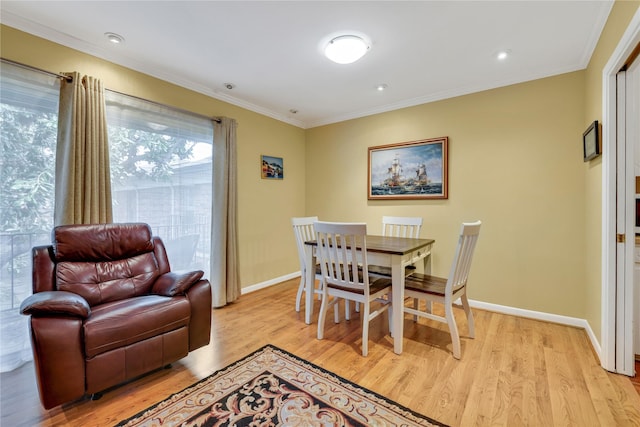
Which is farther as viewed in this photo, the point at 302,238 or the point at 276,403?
the point at 302,238

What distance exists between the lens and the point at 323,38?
228 centimetres

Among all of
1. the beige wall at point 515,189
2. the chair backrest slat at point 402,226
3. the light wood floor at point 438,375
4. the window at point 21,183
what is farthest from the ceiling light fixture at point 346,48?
the light wood floor at point 438,375

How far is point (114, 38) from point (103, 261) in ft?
5.97

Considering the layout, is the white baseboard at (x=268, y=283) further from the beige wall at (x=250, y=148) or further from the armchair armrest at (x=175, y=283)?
the armchair armrest at (x=175, y=283)

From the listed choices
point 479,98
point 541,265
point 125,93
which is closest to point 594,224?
point 541,265

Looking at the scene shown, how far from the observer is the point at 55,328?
1510 millimetres

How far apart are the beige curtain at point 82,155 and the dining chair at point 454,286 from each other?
2719 mm

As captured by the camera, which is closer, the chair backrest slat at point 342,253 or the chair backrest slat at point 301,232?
the chair backrest slat at point 342,253

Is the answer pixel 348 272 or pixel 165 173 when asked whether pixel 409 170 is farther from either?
pixel 165 173

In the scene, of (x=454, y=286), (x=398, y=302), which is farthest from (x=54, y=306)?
(x=454, y=286)

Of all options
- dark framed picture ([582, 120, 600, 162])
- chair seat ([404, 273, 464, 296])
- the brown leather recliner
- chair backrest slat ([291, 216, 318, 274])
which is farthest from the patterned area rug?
dark framed picture ([582, 120, 600, 162])

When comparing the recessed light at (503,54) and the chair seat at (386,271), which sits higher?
the recessed light at (503,54)

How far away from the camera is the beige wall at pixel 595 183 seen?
74.5 inches

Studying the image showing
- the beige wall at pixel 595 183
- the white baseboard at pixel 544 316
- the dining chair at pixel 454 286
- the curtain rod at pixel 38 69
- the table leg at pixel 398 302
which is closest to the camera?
the beige wall at pixel 595 183
